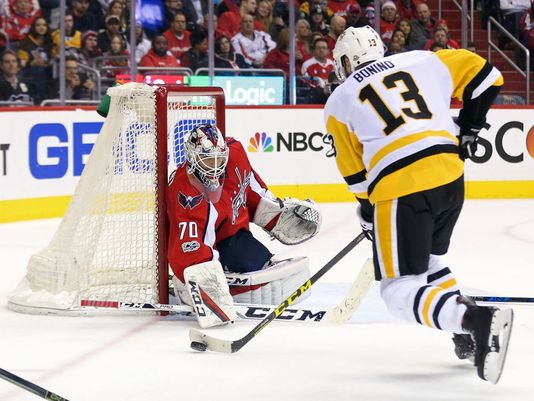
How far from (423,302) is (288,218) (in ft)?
5.22

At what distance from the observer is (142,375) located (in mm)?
3219

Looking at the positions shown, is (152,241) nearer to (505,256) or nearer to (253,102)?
(505,256)

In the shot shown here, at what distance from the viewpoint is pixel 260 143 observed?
25.4 ft

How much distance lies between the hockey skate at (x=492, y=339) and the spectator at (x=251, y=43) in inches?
212

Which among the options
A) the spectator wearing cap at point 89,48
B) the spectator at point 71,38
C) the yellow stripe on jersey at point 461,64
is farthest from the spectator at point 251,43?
the yellow stripe on jersey at point 461,64

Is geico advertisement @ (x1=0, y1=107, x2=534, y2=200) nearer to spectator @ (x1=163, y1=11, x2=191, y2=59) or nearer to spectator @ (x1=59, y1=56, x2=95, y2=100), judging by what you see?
spectator @ (x1=59, y1=56, x2=95, y2=100)

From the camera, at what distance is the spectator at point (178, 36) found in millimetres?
8008

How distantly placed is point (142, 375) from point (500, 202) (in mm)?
5078

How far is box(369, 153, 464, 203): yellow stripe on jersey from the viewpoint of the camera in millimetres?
3043

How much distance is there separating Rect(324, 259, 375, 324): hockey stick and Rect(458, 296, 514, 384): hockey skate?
3.53ft

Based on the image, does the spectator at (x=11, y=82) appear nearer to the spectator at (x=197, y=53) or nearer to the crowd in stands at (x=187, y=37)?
the crowd in stands at (x=187, y=37)

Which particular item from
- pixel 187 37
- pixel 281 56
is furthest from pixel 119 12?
pixel 281 56

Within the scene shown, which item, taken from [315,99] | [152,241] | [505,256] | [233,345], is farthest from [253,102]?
[233,345]

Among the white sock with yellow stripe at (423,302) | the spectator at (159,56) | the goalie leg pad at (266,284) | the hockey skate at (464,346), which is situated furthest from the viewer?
the spectator at (159,56)
